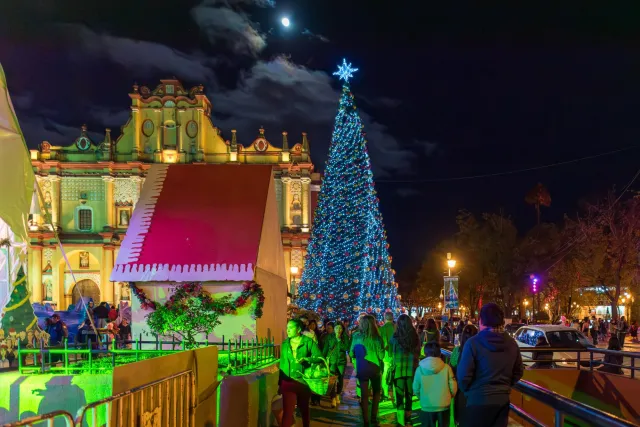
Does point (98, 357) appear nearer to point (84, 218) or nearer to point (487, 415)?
point (487, 415)

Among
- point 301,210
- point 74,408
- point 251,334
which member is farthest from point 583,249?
point 74,408

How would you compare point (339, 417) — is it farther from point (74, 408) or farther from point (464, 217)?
point (464, 217)

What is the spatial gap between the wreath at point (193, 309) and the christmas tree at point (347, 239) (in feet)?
56.3

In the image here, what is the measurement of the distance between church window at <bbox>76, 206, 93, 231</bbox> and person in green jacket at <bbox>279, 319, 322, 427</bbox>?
186ft

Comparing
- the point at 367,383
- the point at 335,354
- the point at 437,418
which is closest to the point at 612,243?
the point at 335,354

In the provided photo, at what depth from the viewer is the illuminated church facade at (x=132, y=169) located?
60625 millimetres

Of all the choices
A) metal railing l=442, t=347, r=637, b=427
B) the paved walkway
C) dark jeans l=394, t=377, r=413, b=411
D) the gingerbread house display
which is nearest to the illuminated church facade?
the gingerbread house display

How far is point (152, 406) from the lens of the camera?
546cm

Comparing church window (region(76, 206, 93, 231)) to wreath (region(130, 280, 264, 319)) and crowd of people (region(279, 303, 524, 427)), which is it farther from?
crowd of people (region(279, 303, 524, 427))

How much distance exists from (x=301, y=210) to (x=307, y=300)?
1173 inches

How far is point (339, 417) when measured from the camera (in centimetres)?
1187

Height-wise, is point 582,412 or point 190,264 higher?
point 190,264

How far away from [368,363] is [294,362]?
1.95 metres

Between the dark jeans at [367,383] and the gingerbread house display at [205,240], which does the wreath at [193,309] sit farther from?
the dark jeans at [367,383]
